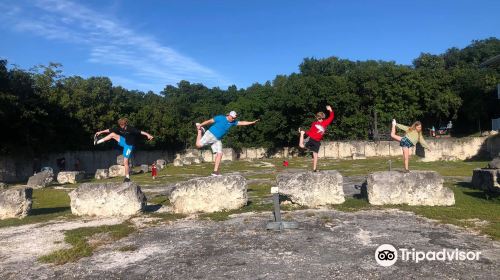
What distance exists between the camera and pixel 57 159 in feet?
140

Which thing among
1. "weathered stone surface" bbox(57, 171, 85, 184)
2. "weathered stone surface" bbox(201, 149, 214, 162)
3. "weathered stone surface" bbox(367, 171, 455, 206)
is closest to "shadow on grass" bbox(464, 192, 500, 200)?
"weathered stone surface" bbox(367, 171, 455, 206)

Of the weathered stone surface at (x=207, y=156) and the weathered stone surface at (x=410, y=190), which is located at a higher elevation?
the weathered stone surface at (x=207, y=156)

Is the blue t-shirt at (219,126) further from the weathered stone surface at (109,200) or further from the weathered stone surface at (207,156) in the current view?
the weathered stone surface at (207,156)

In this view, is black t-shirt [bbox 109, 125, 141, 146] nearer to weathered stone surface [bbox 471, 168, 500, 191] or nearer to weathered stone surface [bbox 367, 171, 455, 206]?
weathered stone surface [bbox 367, 171, 455, 206]

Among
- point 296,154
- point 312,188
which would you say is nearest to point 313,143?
point 312,188

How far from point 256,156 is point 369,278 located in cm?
5380

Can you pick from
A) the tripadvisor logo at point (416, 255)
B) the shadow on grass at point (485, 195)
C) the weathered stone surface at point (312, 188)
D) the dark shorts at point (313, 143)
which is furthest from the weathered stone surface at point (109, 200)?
the shadow on grass at point (485, 195)

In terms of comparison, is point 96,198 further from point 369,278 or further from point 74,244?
point 369,278

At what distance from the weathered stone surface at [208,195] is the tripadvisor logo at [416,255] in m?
4.88

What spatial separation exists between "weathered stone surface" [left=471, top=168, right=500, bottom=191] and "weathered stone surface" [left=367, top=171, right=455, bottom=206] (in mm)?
4210

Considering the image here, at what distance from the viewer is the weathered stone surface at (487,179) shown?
14055mm

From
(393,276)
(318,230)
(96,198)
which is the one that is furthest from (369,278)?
(96,198)

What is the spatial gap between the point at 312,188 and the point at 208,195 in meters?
2.69

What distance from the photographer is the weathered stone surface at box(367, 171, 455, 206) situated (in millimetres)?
10781
